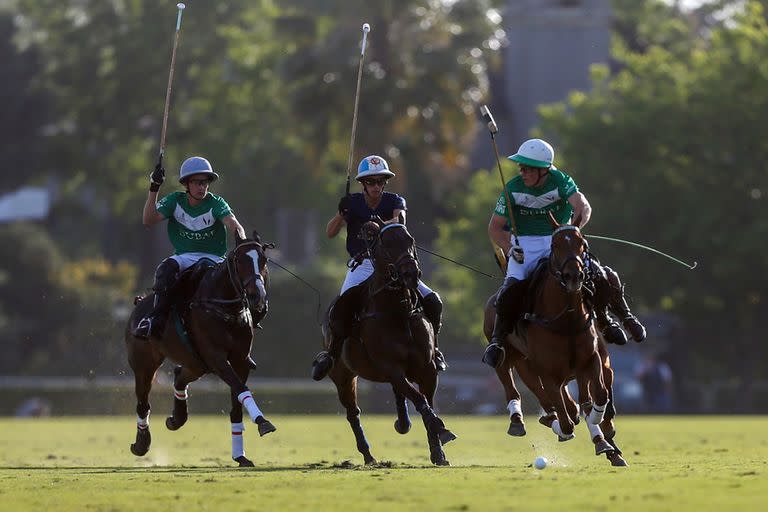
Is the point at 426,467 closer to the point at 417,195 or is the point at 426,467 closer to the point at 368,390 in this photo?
the point at 368,390

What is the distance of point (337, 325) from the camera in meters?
19.4

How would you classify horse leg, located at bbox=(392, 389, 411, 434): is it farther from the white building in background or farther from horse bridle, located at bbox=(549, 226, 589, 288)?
the white building in background

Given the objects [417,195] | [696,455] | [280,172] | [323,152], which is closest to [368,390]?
[323,152]

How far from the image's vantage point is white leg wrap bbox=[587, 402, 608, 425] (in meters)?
17.3

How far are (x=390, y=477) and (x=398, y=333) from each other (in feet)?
9.70

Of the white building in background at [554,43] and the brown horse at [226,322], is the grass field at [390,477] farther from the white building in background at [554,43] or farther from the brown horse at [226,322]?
the white building in background at [554,43]

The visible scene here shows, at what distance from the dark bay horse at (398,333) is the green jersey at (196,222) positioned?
1616 millimetres

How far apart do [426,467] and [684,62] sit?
40790 millimetres

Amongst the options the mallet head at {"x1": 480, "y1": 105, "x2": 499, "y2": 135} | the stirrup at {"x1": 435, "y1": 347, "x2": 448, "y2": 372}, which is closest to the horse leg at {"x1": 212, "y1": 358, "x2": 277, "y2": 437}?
the stirrup at {"x1": 435, "y1": 347, "x2": 448, "y2": 372}

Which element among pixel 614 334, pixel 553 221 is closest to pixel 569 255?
pixel 553 221

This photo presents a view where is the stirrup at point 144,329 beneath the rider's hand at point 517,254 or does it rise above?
beneath

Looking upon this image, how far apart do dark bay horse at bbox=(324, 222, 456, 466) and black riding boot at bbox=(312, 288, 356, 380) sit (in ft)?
0.41

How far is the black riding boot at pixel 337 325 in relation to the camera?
63.5 feet

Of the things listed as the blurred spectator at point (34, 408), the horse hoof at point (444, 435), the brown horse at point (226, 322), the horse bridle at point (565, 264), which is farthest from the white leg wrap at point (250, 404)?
the blurred spectator at point (34, 408)
